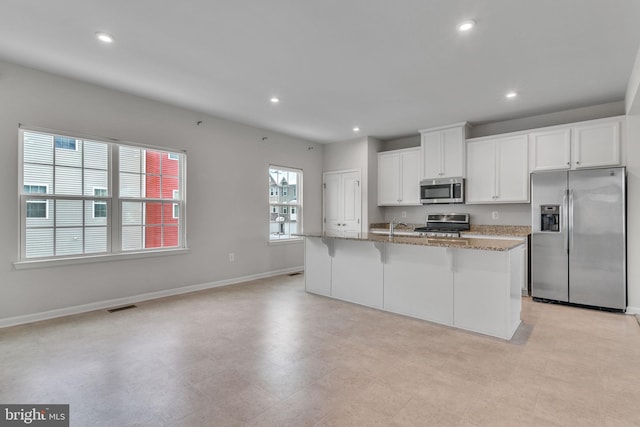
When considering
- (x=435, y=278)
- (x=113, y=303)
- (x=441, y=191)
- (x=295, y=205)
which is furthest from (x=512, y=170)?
(x=113, y=303)

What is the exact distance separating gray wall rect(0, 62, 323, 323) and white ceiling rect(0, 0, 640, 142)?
10.8 inches

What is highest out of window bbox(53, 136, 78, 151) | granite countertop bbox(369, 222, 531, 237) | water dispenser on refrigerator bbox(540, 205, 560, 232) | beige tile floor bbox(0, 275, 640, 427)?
window bbox(53, 136, 78, 151)

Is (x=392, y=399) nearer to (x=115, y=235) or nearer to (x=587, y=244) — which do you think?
(x=587, y=244)

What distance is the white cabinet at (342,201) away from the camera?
6281mm

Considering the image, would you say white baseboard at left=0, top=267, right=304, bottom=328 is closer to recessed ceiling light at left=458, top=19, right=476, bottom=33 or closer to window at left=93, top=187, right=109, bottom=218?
window at left=93, top=187, right=109, bottom=218

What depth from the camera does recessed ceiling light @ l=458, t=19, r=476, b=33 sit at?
8.04 feet

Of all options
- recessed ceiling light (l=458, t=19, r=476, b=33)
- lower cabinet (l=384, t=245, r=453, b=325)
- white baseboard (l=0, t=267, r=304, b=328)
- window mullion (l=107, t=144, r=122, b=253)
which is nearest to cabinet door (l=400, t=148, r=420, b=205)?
lower cabinet (l=384, t=245, r=453, b=325)

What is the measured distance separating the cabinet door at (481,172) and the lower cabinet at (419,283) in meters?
2.30

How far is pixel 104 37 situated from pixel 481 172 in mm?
5100

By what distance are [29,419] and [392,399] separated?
2155 millimetres

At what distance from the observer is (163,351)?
105 inches

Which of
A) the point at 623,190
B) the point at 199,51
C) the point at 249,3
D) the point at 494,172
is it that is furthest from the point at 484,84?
the point at 199,51

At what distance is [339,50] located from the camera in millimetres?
2908

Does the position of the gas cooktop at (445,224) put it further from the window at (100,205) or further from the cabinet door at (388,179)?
the window at (100,205)
